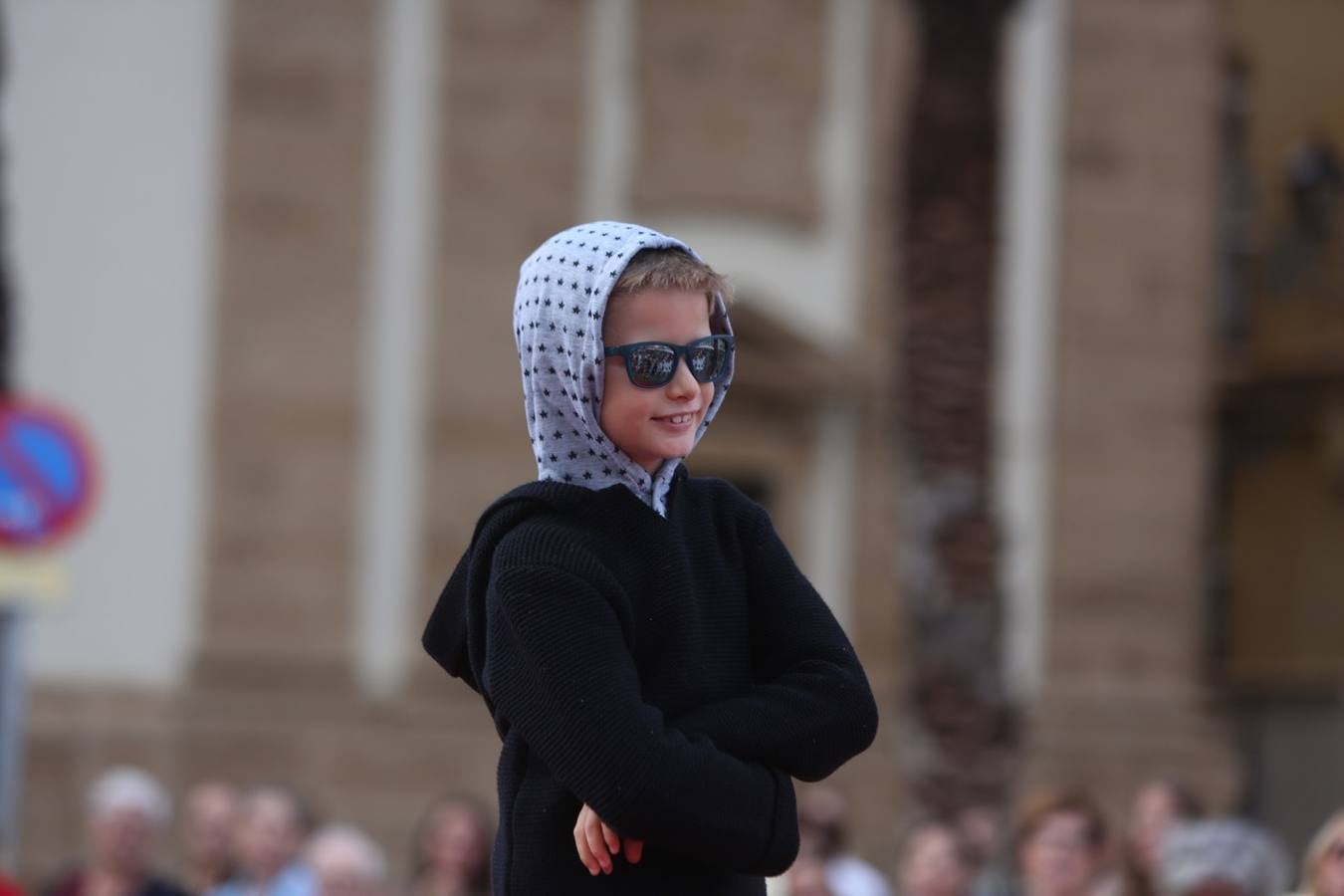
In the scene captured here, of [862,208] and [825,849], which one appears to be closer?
[825,849]

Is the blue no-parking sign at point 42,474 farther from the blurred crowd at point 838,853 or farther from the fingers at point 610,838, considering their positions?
the fingers at point 610,838

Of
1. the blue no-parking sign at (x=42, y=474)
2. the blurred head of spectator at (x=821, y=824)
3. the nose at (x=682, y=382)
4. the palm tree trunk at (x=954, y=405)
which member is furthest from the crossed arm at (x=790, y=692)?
the palm tree trunk at (x=954, y=405)

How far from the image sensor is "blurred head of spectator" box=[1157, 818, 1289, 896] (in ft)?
26.5

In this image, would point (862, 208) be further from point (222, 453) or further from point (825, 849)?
point (825, 849)

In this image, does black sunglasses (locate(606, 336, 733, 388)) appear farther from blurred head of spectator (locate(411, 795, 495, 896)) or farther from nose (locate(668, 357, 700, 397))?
blurred head of spectator (locate(411, 795, 495, 896))

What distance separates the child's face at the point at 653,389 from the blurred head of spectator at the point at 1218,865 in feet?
16.0

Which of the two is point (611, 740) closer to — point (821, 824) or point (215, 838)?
point (821, 824)

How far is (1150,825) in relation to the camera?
32.8ft

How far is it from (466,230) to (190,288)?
214cm

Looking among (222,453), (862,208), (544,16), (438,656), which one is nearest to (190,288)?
(222,453)

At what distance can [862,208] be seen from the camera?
23297 millimetres

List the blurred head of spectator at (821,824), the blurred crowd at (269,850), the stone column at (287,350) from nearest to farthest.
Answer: the blurred crowd at (269,850), the blurred head of spectator at (821,824), the stone column at (287,350)

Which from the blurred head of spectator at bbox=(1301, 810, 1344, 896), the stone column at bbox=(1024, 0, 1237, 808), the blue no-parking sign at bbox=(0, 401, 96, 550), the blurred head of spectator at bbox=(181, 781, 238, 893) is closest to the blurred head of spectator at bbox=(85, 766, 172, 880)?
the blurred head of spectator at bbox=(181, 781, 238, 893)

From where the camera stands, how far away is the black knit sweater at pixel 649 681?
336 cm
